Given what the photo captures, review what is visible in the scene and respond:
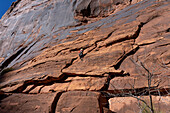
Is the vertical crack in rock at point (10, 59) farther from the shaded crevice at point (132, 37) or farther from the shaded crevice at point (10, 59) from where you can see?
the shaded crevice at point (132, 37)

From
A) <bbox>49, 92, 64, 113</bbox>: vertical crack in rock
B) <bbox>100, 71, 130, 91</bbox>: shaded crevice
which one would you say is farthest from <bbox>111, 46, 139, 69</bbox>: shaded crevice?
<bbox>49, 92, 64, 113</bbox>: vertical crack in rock

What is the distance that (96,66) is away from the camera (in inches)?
243

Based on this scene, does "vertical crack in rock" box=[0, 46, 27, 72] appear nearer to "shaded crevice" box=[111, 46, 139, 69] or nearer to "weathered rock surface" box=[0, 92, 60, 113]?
"weathered rock surface" box=[0, 92, 60, 113]

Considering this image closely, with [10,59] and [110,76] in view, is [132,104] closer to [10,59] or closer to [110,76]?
[110,76]

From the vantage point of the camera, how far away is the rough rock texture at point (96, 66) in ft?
15.8

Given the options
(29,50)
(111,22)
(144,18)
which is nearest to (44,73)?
(29,50)

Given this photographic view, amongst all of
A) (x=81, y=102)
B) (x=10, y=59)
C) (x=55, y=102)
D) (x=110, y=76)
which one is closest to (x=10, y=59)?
(x=10, y=59)

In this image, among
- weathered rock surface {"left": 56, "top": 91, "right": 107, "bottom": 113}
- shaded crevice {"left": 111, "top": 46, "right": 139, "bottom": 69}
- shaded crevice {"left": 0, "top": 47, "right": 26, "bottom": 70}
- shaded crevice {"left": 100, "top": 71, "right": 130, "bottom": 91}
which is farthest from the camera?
shaded crevice {"left": 0, "top": 47, "right": 26, "bottom": 70}

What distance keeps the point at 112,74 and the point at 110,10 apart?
30.5 ft

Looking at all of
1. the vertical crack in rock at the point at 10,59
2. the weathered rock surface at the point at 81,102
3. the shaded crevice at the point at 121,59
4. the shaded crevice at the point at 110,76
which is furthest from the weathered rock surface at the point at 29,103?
the vertical crack in rock at the point at 10,59

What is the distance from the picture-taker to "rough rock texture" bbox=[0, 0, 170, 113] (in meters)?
4.83

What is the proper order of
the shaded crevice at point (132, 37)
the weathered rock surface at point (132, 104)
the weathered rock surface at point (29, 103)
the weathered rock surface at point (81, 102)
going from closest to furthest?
the weathered rock surface at point (132, 104) → the weathered rock surface at point (81, 102) → the weathered rock surface at point (29, 103) → the shaded crevice at point (132, 37)

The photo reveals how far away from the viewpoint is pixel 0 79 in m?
8.20

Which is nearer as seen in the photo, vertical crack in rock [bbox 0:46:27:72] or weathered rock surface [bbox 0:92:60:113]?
weathered rock surface [bbox 0:92:60:113]
